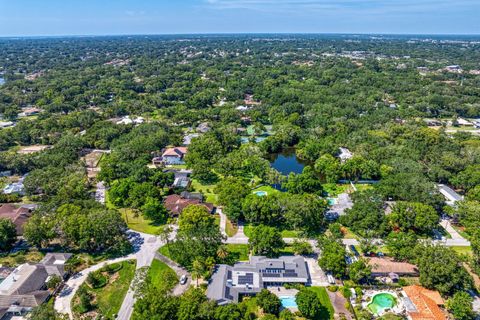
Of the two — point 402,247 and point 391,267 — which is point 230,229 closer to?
point 391,267

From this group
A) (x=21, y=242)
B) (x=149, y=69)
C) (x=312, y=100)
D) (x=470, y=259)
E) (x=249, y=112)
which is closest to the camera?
(x=470, y=259)

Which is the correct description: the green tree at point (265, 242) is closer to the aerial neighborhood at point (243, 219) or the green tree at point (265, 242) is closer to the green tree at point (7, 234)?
the aerial neighborhood at point (243, 219)

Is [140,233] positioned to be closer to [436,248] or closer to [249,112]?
[436,248]

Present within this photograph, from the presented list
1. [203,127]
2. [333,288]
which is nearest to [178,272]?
[333,288]

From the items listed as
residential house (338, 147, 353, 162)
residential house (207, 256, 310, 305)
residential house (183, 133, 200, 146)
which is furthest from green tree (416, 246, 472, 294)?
residential house (183, 133, 200, 146)

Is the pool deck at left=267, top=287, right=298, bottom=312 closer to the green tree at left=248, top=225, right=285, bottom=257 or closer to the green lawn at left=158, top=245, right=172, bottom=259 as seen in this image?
the green tree at left=248, top=225, right=285, bottom=257

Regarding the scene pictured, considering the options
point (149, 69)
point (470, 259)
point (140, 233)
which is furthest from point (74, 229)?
point (149, 69)
